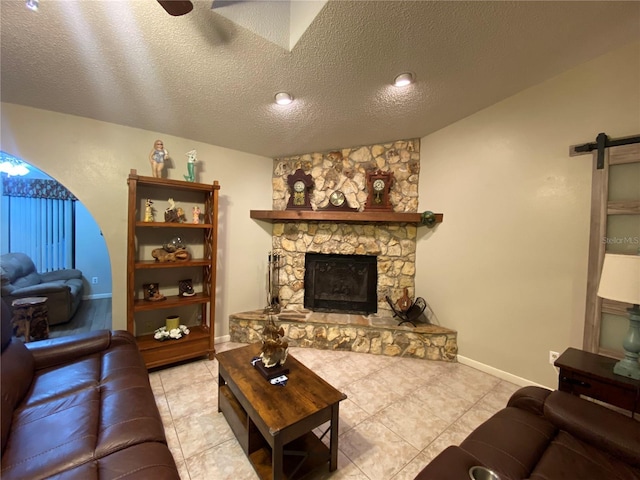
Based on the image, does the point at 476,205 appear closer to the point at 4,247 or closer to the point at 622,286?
the point at 622,286

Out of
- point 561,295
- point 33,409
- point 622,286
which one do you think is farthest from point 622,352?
point 33,409

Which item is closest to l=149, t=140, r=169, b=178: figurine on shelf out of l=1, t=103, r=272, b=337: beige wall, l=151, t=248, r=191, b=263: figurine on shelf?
l=1, t=103, r=272, b=337: beige wall

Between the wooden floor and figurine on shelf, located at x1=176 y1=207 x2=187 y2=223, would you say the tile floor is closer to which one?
figurine on shelf, located at x1=176 y1=207 x2=187 y2=223

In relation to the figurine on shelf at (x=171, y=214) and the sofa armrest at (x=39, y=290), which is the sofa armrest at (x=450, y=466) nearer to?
the figurine on shelf at (x=171, y=214)

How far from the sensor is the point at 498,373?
8.18ft

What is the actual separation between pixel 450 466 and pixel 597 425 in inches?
31.4

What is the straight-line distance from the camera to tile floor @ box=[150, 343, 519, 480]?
1.54 meters

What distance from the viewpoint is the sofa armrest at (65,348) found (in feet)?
5.70

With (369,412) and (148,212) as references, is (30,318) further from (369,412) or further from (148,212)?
(369,412)

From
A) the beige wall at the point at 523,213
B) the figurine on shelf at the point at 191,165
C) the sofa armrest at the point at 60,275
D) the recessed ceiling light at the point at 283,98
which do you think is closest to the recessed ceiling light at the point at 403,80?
the recessed ceiling light at the point at 283,98

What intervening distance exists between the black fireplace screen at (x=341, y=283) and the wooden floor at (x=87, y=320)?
116 inches

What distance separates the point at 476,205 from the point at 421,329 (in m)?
1.45

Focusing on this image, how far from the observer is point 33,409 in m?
1.32

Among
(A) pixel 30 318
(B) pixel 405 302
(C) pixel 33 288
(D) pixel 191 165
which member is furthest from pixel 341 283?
(C) pixel 33 288
